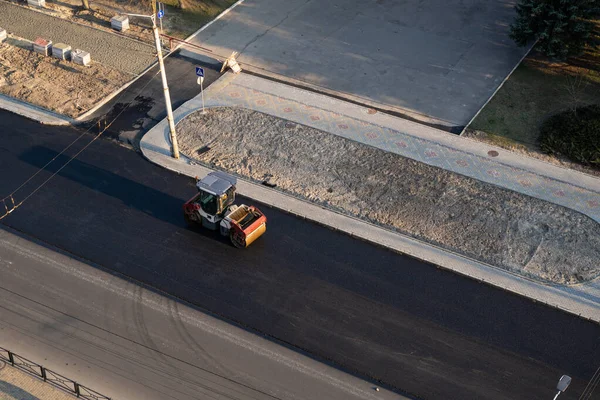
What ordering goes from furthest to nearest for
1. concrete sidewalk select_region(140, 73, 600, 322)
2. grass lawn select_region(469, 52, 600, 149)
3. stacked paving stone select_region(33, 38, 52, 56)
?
stacked paving stone select_region(33, 38, 52, 56), grass lawn select_region(469, 52, 600, 149), concrete sidewalk select_region(140, 73, 600, 322)

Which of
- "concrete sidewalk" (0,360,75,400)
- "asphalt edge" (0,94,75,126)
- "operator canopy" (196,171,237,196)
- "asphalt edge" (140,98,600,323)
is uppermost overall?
"operator canopy" (196,171,237,196)

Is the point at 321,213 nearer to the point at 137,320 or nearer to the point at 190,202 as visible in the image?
the point at 190,202

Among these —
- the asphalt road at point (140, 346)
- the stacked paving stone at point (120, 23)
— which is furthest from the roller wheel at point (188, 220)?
the stacked paving stone at point (120, 23)

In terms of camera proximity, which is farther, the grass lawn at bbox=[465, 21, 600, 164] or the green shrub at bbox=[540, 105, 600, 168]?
the grass lawn at bbox=[465, 21, 600, 164]

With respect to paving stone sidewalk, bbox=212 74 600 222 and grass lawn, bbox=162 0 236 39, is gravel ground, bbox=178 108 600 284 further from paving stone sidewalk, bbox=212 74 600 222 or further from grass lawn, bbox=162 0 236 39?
grass lawn, bbox=162 0 236 39

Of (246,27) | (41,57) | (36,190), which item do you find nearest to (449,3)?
(246,27)

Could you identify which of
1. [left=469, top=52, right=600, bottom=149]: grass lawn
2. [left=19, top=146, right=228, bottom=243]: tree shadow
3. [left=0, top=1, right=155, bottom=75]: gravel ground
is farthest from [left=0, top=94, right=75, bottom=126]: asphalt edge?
[left=469, top=52, right=600, bottom=149]: grass lawn

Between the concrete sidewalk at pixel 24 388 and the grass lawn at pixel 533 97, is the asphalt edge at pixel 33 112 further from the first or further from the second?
the grass lawn at pixel 533 97
